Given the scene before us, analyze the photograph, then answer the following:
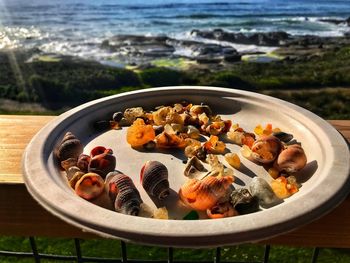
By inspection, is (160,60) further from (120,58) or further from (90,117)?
(90,117)

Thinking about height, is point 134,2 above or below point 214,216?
below

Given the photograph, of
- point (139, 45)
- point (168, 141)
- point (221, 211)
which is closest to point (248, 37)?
point (139, 45)

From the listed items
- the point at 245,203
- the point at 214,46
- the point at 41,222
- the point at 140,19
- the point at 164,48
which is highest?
the point at 245,203

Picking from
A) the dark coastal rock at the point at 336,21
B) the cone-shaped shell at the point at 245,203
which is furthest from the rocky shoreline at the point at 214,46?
the cone-shaped shell at the point at 245,203

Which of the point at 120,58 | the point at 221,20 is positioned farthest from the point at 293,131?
the point at 221,20

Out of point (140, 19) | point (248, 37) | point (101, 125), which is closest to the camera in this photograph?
point (101, 125)

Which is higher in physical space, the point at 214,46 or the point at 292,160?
the point at 292,160

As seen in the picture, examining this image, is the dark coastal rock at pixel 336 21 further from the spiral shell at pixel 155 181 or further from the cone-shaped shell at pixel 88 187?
the cone-shaped shell at pixel 88 187

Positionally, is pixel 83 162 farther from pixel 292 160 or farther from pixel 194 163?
pixel 292 160
